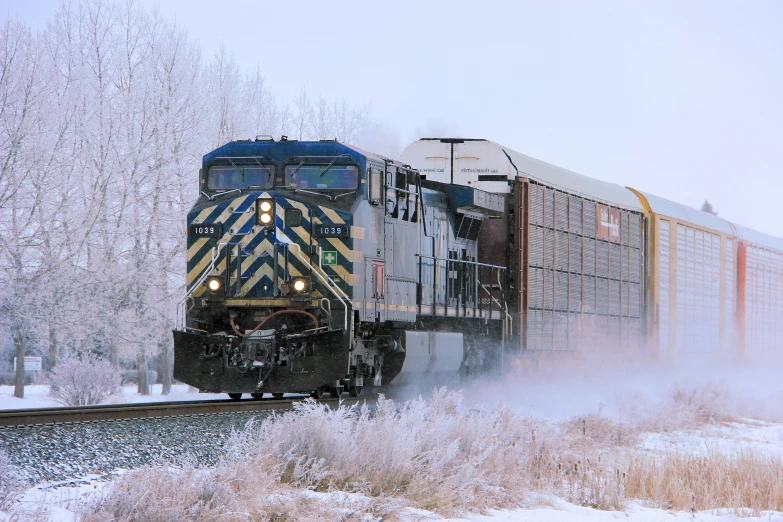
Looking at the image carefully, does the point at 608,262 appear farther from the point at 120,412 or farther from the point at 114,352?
the point at 114,352

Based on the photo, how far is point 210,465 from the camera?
7.73m

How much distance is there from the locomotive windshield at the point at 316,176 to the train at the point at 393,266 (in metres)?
0.02

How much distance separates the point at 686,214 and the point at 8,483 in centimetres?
1982

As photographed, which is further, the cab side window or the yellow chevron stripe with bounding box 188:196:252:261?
the yellow chevron stripe with bounding box 188:196:252:261

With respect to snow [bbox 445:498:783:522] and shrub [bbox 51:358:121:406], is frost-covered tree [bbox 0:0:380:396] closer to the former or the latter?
shrub [bbox 51:358:121:406]

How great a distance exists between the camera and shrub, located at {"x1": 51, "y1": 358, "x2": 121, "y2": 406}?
18734mm

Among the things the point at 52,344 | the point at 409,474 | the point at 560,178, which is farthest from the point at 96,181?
the point at 409,474

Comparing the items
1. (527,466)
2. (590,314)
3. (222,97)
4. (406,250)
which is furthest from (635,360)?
(222,97)

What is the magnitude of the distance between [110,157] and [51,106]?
1955mm

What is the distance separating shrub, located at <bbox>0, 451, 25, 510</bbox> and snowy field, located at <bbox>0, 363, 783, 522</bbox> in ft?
0.23

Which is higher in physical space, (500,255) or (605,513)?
(500,255)

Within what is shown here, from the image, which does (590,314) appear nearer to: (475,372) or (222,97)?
(475,372)

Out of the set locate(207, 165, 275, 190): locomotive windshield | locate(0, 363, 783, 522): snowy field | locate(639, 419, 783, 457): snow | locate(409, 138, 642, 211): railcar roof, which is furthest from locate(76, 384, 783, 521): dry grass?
locate(409, 138, 642, 211): railcar roof

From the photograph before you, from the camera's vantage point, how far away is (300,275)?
1183 cm
